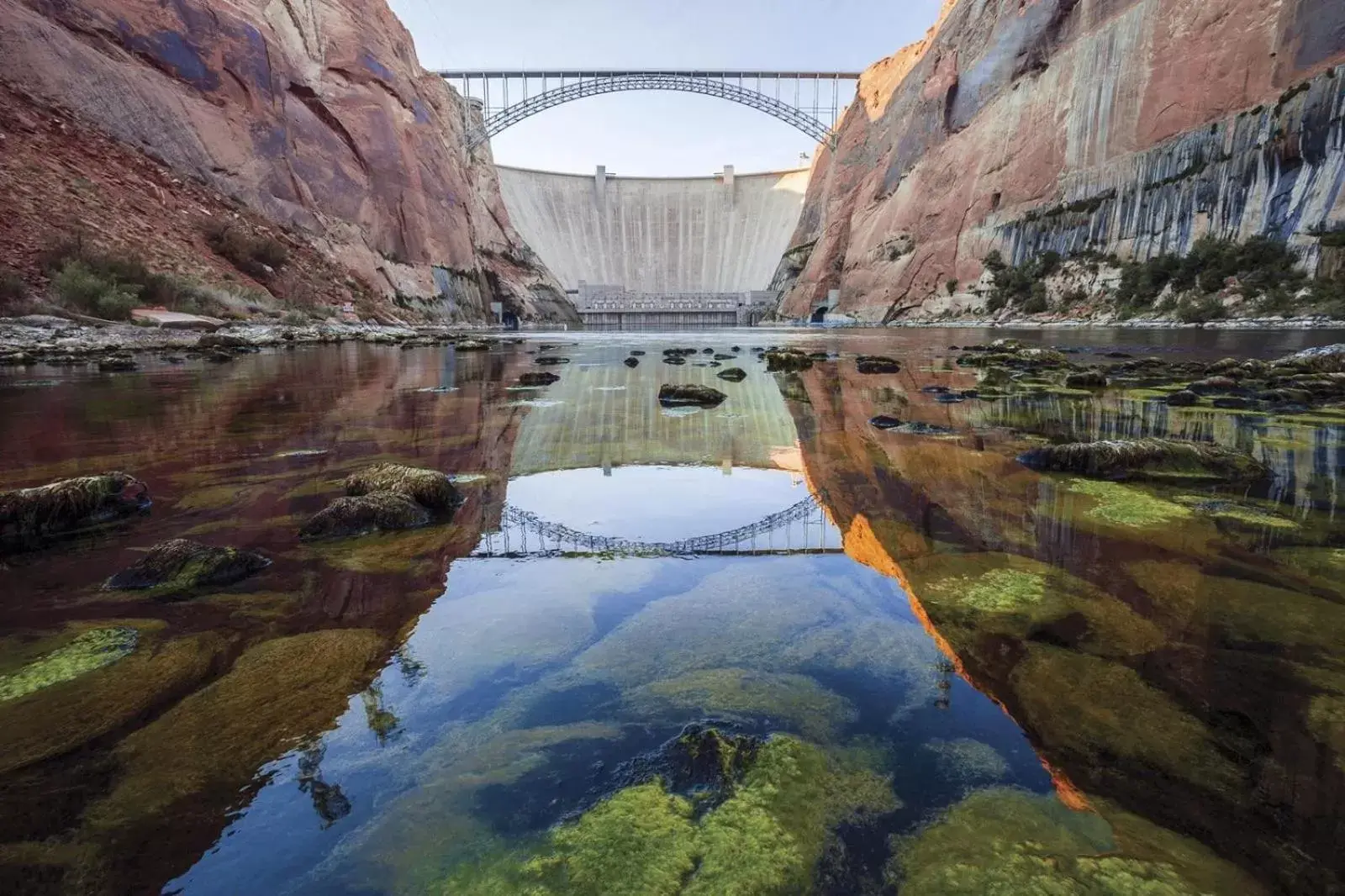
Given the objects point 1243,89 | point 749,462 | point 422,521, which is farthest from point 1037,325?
point 422,521

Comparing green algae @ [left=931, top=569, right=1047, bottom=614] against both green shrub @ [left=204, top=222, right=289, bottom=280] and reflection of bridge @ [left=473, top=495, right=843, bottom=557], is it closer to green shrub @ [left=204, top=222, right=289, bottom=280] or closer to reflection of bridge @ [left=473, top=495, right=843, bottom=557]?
reflection of bridge @ [left=473, top=495, right=843, bottom=557]

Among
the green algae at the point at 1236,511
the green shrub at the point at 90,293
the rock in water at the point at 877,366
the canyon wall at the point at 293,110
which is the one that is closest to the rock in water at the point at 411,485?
the green algae at the point at 1236,511

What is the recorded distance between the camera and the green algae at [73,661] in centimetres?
163

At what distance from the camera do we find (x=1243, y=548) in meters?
2.46

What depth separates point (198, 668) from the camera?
5.54ft

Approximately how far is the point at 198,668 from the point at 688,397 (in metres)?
5.51

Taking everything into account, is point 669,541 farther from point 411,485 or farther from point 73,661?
point 73,661

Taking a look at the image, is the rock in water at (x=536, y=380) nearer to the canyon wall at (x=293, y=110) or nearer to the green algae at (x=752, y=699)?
the green algae at (x=752, y=699)

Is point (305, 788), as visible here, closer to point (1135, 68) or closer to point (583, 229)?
point (1135, 68)

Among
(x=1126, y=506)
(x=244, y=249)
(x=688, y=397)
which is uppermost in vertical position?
(x=244, y=249)

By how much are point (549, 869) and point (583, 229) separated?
3340 inches

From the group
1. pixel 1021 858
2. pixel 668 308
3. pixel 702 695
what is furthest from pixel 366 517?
pixel 668 308

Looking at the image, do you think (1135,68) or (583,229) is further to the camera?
(583,229)

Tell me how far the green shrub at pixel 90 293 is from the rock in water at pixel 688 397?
1547 cm
